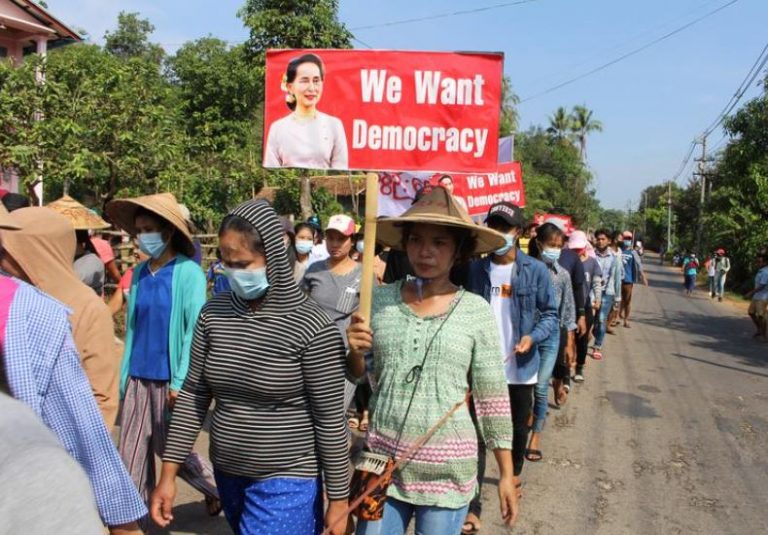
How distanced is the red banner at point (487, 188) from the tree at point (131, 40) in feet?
150

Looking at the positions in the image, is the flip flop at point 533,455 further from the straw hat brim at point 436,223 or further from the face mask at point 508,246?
the straw hat brim at point 436,223

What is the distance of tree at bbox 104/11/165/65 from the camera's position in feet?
163

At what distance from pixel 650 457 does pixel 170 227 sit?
4.43m

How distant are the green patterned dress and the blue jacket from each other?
1.73m

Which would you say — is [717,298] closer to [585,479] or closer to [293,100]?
[585,479]

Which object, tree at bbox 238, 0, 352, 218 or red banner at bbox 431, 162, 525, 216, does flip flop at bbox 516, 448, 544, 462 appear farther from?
tree at bbox 238, 0, 352, 218

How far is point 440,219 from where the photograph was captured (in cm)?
266

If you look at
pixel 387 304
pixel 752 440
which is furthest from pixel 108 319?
pixel 752 440

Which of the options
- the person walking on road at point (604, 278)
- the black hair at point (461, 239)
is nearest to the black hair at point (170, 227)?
the black hair at point (461, 239)

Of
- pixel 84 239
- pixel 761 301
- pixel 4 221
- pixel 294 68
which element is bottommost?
pixel 761 301

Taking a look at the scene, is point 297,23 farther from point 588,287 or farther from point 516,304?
point 516,304

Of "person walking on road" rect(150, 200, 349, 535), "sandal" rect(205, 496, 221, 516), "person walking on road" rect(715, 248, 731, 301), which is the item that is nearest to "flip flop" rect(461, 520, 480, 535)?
"sandal" rect(205, 496, 221, 516)

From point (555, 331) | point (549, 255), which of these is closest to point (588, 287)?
point (549, 255)

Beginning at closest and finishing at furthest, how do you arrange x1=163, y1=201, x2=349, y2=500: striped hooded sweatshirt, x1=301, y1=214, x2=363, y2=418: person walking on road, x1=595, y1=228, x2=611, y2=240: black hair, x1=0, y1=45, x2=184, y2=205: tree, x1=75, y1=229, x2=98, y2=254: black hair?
x1=163, y1=201, x2=349, y2=500: striped hooded sweatshirt, x1=301, y1=214, x2=363, y2=418: person walking on road, x1=75, y1=229, x2=98, y2=254: black hair, x1=0, y1=45, x2=184, y2=205: tree, x1=595, y1=228, x2=611, y2=240: black hair
